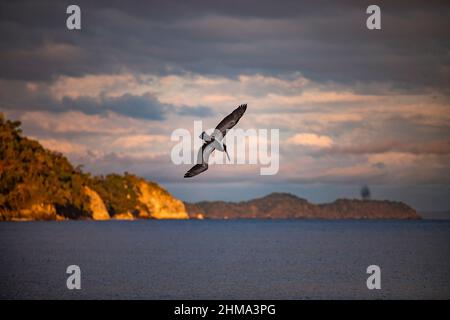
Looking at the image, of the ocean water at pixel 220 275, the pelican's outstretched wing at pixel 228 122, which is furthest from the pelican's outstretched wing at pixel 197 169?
the ocean water at pixel 220 275

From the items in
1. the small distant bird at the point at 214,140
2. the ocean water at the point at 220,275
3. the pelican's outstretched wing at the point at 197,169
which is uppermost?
the small distant bird at the point at 214,140

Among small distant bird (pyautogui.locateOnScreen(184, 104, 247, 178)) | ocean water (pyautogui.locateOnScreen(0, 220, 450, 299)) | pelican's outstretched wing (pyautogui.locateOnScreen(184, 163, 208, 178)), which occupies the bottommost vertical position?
ocean water (pyautogui.locateOnScreen(0, 220, 450, 299))

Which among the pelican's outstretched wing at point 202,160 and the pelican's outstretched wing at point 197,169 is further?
the pelican's outstretched wing at point 197,169

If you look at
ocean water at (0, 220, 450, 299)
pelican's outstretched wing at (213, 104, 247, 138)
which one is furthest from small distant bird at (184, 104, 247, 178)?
ocean water at (0, 220, 450, 299)

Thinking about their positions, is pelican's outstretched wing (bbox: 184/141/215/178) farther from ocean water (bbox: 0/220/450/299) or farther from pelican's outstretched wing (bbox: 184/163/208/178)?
ocean water (bbox: 0/220/450/299)

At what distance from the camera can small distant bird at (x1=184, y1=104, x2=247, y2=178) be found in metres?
23.8

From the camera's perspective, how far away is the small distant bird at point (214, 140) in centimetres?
2381

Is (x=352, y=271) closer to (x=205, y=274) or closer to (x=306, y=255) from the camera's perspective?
(x=205, y=274)

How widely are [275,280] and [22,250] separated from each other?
5616 cm

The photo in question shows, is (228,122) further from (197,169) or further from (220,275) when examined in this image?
(220,275)

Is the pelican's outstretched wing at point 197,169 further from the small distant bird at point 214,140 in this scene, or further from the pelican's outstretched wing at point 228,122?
the pelican's outstretched wing at point 228,122

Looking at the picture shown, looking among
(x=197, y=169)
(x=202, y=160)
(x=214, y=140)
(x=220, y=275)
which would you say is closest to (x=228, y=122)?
(x=214, y=140)

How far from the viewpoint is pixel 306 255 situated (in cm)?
11325
